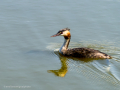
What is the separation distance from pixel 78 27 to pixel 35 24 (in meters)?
2.00

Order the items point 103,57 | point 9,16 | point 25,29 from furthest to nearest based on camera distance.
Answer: point 9,16 → point 25,29 → point 103,57

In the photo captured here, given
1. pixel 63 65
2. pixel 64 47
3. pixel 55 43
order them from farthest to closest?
pixel 55 43 → pixel 64 47 → pixel 63 65

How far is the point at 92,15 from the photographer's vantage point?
1361 cm

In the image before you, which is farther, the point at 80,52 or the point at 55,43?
the point at 55,43

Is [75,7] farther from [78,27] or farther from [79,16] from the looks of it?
[78,27]

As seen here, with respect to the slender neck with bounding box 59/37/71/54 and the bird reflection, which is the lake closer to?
the bird reflection

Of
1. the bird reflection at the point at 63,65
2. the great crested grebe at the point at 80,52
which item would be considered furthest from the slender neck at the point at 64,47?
the bird reflection at the point at 63,65

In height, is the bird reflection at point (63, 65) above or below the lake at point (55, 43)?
below

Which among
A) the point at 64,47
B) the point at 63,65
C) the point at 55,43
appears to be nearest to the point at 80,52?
the point at 64,47

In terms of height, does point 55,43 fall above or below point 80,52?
below

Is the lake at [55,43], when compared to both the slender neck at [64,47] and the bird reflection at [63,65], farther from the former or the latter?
the slender neck at [64,47]

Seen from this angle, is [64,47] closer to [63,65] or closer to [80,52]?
[80,52]

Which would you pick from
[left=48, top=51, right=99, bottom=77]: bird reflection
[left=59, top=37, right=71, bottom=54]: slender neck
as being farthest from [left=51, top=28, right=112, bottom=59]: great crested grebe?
[left=48, top=51, right=99, bottom=77]: bird reflection

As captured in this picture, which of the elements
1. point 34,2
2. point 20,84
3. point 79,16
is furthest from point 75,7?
point 20,84
